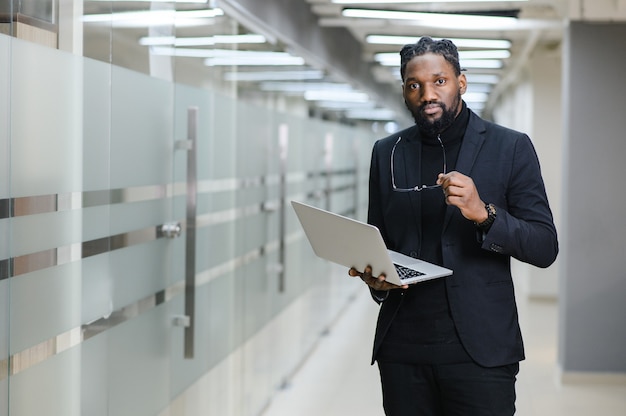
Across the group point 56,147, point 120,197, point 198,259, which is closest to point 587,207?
point 198,259

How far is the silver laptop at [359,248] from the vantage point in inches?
90.7

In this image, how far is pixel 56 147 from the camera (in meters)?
2.67

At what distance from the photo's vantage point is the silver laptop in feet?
7.55

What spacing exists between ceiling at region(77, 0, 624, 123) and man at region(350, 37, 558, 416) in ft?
3.79

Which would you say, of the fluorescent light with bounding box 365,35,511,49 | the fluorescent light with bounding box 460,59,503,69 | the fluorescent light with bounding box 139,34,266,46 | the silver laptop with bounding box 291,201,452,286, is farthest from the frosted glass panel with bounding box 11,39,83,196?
the fluorescent light with bounding box 460,59,503,69

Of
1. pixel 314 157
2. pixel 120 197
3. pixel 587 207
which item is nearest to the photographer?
pixel 120 197

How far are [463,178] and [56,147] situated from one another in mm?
1179

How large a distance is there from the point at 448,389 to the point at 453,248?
0.38 metres

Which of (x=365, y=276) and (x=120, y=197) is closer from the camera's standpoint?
(x=365, y=276)

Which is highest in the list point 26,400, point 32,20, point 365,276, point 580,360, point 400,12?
point 400,12

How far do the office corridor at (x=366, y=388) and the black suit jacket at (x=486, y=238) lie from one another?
3.50m

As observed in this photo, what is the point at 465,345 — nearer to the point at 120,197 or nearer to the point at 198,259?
the point at 120,197

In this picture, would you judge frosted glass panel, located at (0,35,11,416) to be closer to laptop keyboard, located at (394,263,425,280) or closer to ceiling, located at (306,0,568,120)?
laptop keyboard, located at (394,263,425,280)

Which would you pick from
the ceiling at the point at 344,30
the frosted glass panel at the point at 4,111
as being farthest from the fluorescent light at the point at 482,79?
the frosted glass panel at the point at 4,111
